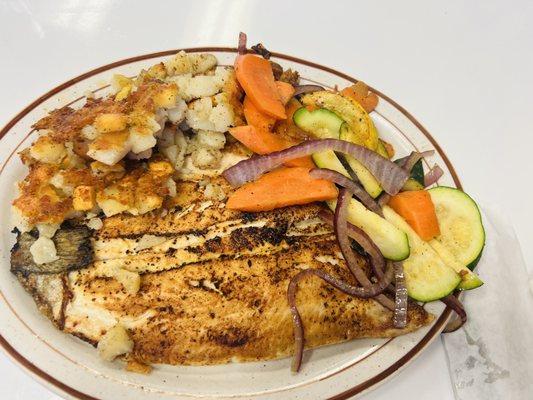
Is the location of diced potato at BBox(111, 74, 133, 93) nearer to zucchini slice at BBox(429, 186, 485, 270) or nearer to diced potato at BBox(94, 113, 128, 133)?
diced potato at BBox(94, 113, 128, 133)

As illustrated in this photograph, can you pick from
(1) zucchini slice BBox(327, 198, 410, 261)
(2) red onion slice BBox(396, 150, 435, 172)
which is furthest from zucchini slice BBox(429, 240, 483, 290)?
(2) red onion slice BBox(396, 150, 435, 172)

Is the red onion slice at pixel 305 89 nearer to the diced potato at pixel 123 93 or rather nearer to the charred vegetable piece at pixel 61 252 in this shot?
the diced potato at pixel 123 93

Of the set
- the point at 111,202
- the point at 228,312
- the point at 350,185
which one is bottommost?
the point at 228,312

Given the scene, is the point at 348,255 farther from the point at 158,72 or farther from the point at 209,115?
the point at 158,72

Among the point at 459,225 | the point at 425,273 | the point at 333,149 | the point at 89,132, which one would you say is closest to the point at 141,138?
the point at 89,132

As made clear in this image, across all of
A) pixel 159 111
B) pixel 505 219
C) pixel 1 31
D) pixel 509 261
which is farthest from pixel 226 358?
pixel 1 31

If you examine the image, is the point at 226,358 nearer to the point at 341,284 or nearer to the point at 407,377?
the point at 341,284
